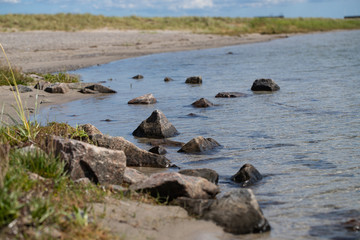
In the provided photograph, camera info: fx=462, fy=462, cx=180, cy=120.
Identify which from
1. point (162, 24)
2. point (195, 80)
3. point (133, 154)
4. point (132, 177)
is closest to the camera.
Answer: point (132, 177)

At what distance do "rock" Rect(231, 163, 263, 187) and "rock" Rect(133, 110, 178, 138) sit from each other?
308cm

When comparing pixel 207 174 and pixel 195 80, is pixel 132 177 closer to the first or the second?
pixel 207 174

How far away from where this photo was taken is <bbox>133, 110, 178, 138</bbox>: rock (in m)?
9.52

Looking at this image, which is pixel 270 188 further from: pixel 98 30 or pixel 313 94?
pixel 98 30

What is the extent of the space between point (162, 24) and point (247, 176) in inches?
2144

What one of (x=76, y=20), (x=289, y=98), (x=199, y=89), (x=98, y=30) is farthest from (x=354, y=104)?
(x=76, y=20)

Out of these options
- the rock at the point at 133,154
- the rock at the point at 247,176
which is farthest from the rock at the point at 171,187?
the rock at the point at 133,154

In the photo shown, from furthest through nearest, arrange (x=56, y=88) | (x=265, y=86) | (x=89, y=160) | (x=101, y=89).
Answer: (x=101, y=89)
(x=265, y=86)
(x=56, y=88)
(x=89, y=160)

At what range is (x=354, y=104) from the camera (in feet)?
41.5

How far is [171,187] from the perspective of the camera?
5.70 m

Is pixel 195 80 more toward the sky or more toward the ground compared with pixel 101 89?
more toward the sky

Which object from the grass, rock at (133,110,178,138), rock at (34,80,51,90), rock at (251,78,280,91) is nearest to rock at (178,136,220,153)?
rock at (133,110,178,138)

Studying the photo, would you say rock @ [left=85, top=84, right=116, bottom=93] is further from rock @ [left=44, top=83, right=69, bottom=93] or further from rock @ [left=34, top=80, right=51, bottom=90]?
rock @ [left=34, top=80, right=51, bottom=90]

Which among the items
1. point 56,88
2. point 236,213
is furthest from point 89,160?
point 56,88
